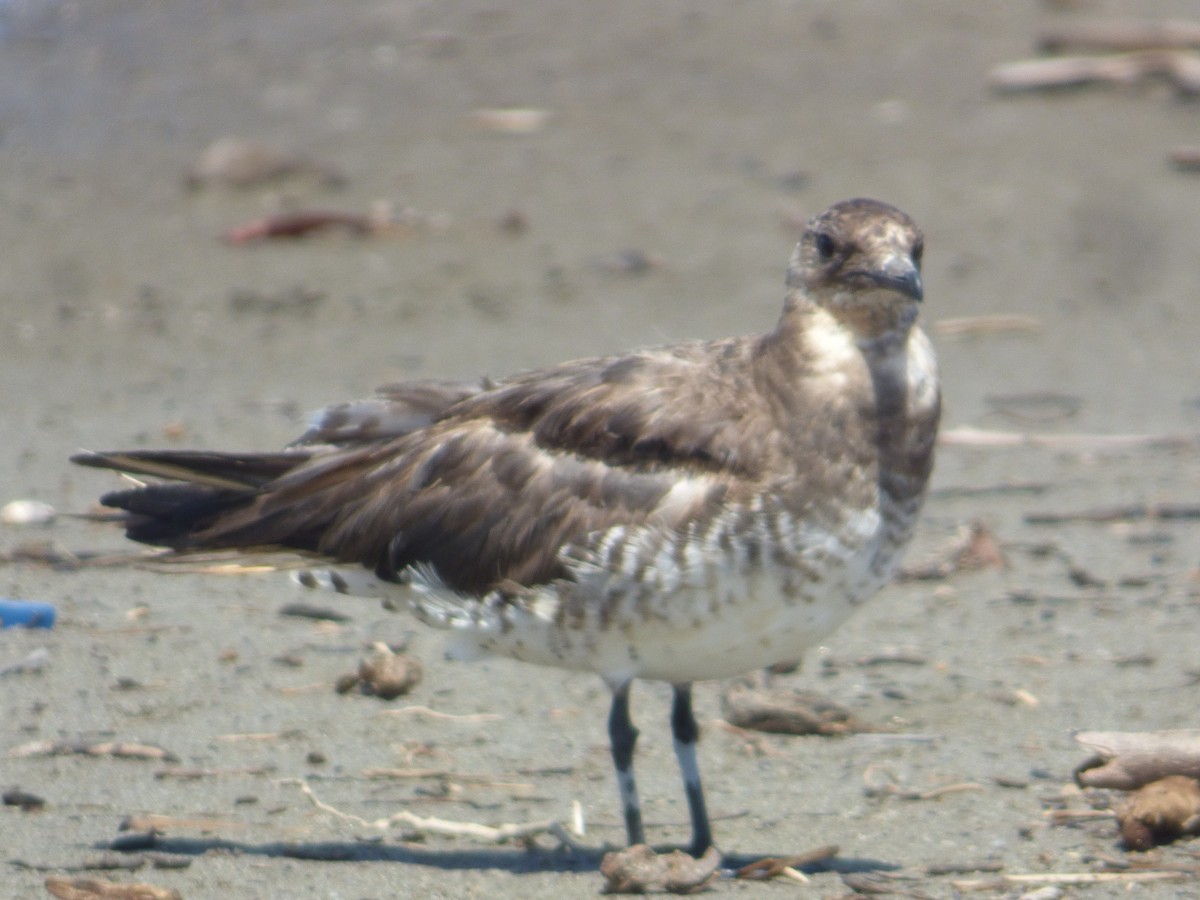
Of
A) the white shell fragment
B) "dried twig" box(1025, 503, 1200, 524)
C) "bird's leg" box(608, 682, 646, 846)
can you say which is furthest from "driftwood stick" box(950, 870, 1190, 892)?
the white shell fragment

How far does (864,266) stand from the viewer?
5.18 meters

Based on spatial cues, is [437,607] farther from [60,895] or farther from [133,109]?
[133,109]

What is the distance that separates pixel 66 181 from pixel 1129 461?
25.3ft

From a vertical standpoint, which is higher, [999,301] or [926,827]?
[999,301]

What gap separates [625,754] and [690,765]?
0.18m

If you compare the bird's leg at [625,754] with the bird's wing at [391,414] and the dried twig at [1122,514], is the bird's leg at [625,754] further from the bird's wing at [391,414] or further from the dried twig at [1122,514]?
the dried twig at [1122,514]

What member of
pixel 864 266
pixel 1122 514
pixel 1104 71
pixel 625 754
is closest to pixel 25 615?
pixel 625 754

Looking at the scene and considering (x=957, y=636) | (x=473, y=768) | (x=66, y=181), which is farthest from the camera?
(x=66, y=181)

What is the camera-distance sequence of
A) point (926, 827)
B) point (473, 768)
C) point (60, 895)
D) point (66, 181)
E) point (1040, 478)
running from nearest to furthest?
point (60, 895) < point (926, 827) < point (473, 768) < point (1040, 478) < point (66, 181)

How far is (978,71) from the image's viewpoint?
14.3 metres

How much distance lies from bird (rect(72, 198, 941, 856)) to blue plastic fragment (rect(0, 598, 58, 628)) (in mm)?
1079

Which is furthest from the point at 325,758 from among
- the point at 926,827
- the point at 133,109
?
the point at 133,109

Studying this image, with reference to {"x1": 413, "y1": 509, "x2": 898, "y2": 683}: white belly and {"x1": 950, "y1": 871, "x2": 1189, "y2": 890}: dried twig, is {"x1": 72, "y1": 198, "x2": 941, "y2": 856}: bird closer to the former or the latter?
{"x1": 413, "y1": 509, "x2": 898, "y2": 683}: white belly

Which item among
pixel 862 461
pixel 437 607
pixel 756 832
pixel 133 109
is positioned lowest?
pixel 756 832
